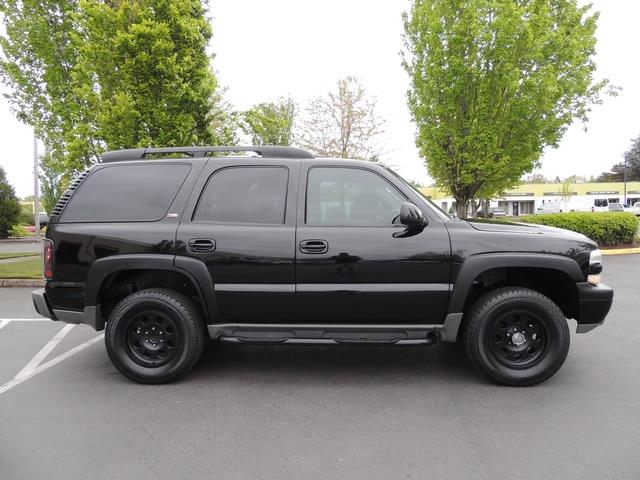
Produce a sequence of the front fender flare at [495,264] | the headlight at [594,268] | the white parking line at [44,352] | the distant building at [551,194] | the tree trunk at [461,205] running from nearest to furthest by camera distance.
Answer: the front fender flare at [495,264] → the headlight at [594,268] → the white parking line at [44,352] → the tree trunk at [461,205] → the distant building at [551,194]

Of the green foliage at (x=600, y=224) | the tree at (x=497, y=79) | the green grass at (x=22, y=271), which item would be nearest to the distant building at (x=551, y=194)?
the green foliage at (x=600, y=224)

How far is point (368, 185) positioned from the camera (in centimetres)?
393

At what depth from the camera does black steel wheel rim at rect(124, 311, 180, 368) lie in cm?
Result: 390

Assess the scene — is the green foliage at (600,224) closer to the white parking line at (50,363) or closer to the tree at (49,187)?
the white parking line at (50,363)

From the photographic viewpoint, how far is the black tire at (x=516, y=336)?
12.1 feet

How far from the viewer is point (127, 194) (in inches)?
159

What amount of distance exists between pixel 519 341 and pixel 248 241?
245 cm

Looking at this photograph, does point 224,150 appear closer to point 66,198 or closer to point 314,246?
point 314,246

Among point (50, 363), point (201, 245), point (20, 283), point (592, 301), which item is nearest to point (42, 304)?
point (50, 363)

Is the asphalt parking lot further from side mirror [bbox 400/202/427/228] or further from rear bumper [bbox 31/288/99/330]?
side mirror [bbox 400/202/427/228]

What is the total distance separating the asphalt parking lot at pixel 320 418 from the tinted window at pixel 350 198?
143 cm

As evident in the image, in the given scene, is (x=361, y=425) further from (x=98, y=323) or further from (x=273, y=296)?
(x=98, y=323)

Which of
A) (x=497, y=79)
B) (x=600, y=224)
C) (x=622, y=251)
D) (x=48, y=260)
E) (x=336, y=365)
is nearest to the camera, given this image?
(x=48, y=260)

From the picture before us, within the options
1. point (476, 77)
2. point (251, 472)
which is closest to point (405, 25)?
point (476, 77)
